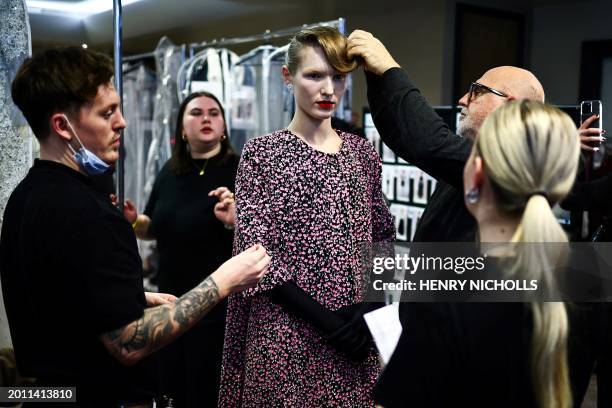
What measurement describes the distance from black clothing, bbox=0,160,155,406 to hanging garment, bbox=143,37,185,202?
10.8 feet

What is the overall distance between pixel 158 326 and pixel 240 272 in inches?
8.3

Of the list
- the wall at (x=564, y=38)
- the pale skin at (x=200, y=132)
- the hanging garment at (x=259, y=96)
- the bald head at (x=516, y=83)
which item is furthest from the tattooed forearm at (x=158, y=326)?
the wall at (x=564, y=38)

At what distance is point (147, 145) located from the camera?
484 centimetres

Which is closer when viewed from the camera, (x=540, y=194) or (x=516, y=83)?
(x=540, y=194)

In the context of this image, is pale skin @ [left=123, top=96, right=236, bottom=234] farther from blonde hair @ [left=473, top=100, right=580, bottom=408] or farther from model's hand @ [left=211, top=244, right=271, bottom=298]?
blonde hair @ [left=473, top=100, right=580, bottom=408]

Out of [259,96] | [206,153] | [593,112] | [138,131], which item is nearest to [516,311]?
[593,112]

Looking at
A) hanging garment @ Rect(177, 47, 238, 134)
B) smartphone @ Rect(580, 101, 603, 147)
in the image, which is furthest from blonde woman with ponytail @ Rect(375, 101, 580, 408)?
hanging garment @ Rect(177, 47, 238, 134)

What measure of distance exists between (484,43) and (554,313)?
16.8 ft

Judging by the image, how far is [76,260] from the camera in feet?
3.64

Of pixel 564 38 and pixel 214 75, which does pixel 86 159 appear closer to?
pixel 214 75

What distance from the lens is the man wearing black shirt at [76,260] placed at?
43.9 inches

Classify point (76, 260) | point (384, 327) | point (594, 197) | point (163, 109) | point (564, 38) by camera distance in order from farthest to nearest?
point (564, 38)
point (163, 109)
point (594, 197)
point (384, 327)
point (76, 260)

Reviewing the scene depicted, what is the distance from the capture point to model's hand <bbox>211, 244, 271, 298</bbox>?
1301 mm

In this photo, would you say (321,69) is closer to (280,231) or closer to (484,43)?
(280,231)
